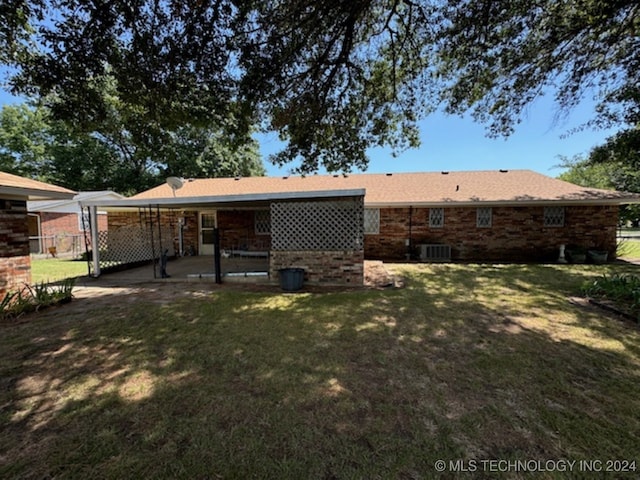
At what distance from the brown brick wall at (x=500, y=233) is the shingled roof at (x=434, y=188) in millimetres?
635

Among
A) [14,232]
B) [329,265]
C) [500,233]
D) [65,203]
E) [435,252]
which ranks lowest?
[435,252]

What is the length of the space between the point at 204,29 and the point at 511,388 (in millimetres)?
6890

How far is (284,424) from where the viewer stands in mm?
2369

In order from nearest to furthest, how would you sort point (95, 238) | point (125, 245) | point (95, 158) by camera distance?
1. point (95, 238)
2. point (125, 245)
3. point (95, 158)

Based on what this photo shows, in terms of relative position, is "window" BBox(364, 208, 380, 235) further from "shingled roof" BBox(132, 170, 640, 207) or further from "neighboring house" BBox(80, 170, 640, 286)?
"shingled roof" BBox(132, 170, 640, 207)

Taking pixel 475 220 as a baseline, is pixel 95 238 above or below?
below

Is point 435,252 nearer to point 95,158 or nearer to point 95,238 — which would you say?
point 95,238

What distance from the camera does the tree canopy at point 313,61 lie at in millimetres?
4727

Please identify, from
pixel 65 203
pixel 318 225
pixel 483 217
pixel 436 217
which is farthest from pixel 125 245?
pixel 483 217

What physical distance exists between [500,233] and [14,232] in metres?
15.1

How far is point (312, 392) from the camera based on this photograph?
2.83m

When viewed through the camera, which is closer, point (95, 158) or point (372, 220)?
point (372, 220)

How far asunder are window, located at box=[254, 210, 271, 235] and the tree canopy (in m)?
5.28

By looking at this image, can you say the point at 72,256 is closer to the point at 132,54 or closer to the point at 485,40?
the point at 132,54
